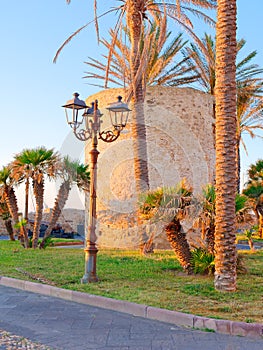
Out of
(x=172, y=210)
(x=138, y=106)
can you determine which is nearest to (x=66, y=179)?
(x=138, y=106)

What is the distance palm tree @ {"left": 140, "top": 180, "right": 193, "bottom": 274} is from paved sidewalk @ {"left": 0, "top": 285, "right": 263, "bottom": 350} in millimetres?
2991

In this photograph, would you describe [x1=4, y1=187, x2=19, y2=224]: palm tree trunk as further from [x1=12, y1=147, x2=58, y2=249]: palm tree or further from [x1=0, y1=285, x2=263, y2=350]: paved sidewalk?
[x1=0, y1=285, x2=263, y2=350]: paved sidewalk

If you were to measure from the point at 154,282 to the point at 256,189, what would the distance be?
62.4ft

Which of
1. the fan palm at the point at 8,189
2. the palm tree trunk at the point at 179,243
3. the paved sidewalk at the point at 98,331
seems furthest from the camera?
the fan palm at the point at 8,189

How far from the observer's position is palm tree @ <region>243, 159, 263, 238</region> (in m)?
25.9

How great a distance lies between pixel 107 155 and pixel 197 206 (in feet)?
25.6

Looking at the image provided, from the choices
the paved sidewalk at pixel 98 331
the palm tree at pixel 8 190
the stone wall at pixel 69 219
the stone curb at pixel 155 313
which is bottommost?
the paved sidewalk at pixel 98 331

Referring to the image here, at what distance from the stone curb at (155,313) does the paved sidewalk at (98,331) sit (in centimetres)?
11

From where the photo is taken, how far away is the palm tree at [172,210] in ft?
30.1

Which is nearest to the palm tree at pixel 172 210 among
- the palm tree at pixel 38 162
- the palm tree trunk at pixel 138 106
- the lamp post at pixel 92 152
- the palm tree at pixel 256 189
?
the lamp post at pixel 92 152

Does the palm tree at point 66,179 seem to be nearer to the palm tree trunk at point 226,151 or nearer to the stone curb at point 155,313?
the stone curb at point 155,313

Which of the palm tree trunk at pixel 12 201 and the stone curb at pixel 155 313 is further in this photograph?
the palm tree trunk at pixel 12 201

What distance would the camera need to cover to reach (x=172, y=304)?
252 inches

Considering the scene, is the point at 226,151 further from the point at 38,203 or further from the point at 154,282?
the point at 38,203
